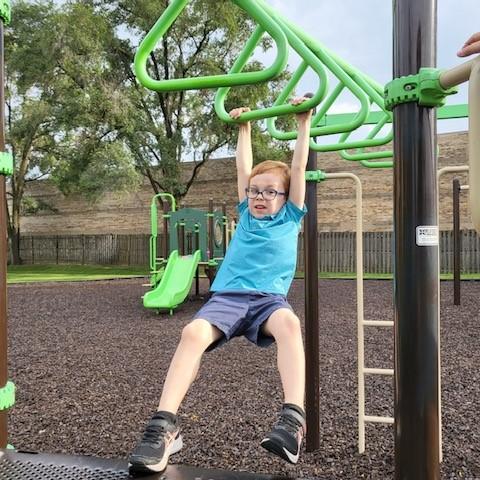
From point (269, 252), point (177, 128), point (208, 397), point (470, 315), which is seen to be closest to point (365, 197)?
point (177, 128)

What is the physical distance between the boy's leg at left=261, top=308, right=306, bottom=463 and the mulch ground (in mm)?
893

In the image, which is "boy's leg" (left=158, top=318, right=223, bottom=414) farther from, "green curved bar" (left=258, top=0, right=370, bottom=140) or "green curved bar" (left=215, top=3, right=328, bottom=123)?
"green curved bar" (left=258, top=0, right=370, bottom=140)

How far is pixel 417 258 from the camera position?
1.27 meters

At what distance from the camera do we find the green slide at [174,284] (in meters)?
7.68

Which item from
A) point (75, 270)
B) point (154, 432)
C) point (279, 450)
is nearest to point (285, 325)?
point (279, 450)

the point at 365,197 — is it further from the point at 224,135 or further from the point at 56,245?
the point at 56,245

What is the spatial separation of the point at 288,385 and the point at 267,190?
677 mm

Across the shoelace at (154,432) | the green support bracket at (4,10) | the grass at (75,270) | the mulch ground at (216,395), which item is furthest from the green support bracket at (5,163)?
the grass at (75,270)

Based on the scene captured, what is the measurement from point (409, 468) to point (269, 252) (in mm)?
821

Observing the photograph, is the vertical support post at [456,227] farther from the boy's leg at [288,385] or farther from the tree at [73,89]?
the tree at [73,89]

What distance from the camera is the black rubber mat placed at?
1459 mm

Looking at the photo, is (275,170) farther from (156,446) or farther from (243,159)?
(156,446)

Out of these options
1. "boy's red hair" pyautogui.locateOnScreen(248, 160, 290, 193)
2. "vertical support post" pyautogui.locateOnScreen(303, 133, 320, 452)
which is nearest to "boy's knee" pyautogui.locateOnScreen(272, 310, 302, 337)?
"boy's red hair" pyautogui.locateOnScreen(248, 160, 290, 193)

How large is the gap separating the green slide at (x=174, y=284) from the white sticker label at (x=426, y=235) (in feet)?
21.2
